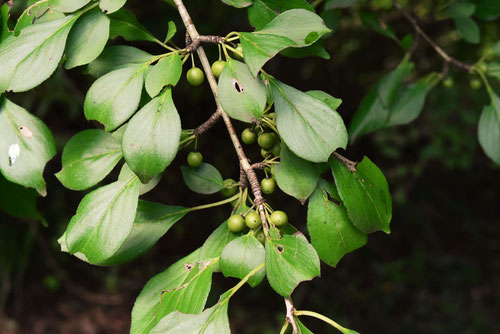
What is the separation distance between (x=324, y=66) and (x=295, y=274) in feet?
9.03

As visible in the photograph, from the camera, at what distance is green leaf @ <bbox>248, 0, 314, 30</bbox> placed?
3.23 feet

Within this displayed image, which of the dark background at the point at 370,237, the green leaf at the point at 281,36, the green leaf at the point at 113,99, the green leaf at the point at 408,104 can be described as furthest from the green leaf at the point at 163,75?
the dark background at the point at 370,237

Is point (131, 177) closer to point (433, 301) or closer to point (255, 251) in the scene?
point (255, 251)

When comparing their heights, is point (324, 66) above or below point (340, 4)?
below

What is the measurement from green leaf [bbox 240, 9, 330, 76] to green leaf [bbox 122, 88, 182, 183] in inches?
6.6

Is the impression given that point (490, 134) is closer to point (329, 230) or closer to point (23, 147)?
point (329, 230)

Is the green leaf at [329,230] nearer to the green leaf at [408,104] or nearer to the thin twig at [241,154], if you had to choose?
the thin twig at [241,154]

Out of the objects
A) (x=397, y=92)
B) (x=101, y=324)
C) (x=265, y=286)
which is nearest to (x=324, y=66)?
(x=265, y=286)

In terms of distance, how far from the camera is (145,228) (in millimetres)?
984

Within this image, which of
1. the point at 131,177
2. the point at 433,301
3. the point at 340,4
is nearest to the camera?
the point at 131,177

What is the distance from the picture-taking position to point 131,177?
905 mm

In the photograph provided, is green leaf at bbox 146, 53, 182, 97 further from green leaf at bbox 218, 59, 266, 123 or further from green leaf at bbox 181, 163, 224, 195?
green leaf at bbox 181, 163, 224, 195

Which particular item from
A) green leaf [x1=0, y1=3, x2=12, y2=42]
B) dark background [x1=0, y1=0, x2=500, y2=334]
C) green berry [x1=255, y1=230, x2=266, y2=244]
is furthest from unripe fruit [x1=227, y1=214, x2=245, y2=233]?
dark background [x1=0, y1=0, x2=500, y2=334]

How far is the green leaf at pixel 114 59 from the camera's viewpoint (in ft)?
3.03
